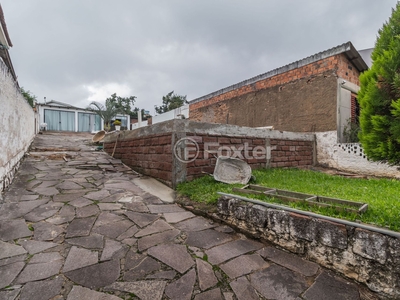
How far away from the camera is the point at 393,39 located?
1.62 m

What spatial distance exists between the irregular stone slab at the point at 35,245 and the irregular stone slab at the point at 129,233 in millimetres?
577

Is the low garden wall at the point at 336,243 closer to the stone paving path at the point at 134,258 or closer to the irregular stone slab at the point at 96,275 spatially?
the stone paving path at the point at 134,258

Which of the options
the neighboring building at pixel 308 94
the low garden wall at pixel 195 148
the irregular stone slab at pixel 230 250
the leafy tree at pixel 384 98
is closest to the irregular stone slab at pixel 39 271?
the irregular stone slab at pixel 230 250

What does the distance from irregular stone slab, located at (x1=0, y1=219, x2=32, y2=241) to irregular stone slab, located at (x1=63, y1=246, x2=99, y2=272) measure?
655 mm

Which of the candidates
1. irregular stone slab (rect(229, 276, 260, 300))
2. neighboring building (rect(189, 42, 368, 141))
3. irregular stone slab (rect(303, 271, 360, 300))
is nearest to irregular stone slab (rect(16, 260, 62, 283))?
A: irregular stone slab (rect(229, 276, 260, 300))

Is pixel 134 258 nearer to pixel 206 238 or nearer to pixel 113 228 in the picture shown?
pixel 113 228

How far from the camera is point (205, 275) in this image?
1551 mm

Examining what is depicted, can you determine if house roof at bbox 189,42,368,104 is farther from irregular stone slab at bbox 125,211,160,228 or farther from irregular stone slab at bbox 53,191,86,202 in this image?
irregular stone slab at bbox 53,191,86,202

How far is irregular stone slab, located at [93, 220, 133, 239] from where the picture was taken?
2084 millimetres

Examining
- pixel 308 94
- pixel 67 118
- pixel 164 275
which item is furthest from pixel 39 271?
pixel 67 118

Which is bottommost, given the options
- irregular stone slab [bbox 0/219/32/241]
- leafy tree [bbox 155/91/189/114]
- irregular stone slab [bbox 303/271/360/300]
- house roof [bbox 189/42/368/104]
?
irregular stone slab [bbox 303/271/360/300]

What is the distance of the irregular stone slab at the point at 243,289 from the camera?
53.4 inches

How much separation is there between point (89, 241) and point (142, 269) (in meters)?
0.72

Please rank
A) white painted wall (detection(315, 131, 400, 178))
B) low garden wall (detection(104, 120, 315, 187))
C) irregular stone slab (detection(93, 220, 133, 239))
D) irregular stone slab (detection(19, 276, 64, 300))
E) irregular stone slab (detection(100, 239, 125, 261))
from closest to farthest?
irregular stone slab (detection(19, 276, 64, 300)) → irregular stone slab (detection(100, 239, 125, 261)) → irregular stone slab (detection(93, 220, 133, 239)) → low garden wall (detection(104, 120, 315, 187)) → white painted wall (detection(315, 131, 400, 178))
